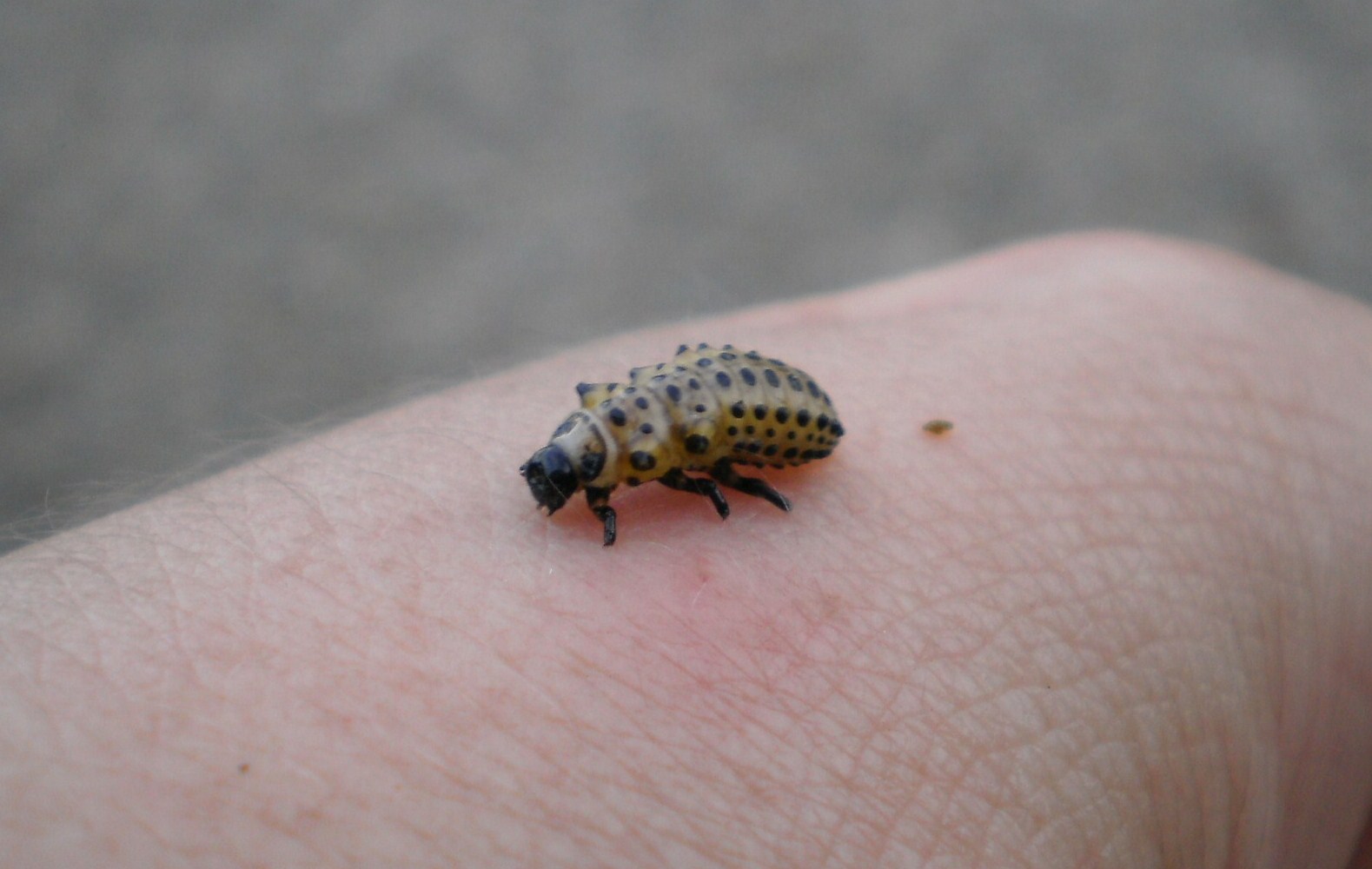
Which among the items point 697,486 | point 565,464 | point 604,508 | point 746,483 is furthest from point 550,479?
point 746,483

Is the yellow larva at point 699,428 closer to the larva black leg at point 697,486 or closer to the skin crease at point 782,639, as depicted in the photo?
the larva black leg at point 697,486

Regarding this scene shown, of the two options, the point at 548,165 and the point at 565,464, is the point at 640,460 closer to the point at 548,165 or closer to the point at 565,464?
the point at 565,464

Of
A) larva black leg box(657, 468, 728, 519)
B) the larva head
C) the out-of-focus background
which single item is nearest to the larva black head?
the larva head

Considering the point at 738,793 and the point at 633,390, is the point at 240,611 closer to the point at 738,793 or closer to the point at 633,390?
the point at 738,793

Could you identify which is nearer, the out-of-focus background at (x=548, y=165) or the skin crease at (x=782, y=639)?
the skin crease at (x=782, y=639)

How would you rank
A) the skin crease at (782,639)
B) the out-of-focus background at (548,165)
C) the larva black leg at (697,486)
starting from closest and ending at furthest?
the skin crease at (782,639) < the larva black leg at (697,486) < the out-of-focus background at (548,165)

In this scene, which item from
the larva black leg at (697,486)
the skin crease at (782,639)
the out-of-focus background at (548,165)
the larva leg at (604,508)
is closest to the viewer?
the skin crease at (782,639)

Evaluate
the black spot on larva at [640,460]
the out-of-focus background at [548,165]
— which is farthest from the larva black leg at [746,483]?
the out-of-focus background at [548,165]
